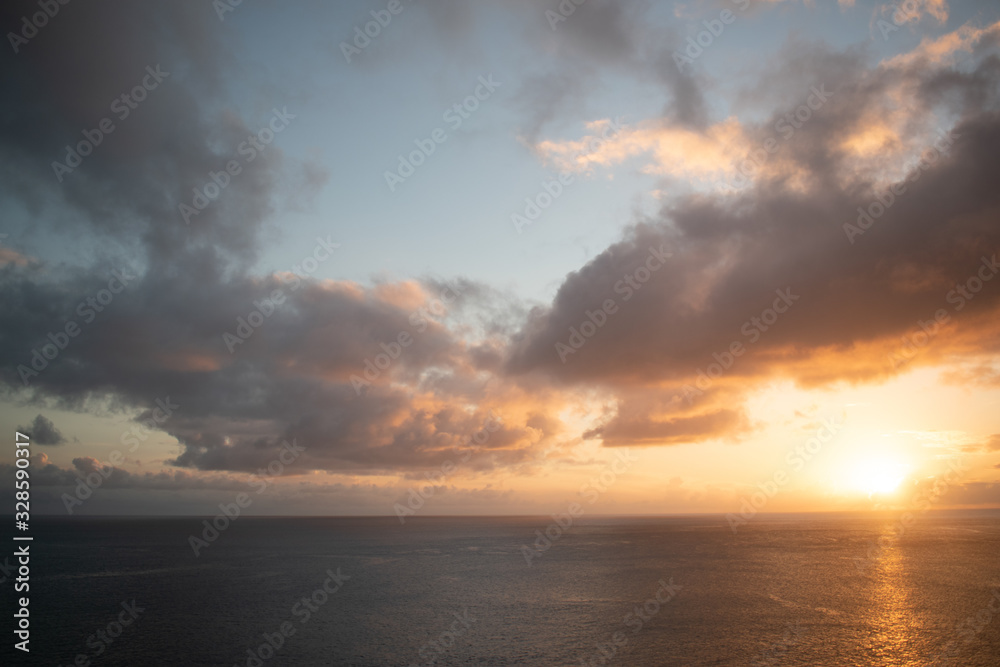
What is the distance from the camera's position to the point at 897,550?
117750mm

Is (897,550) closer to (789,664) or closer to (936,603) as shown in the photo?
(936,603)

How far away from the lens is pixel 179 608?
60812 millimetres

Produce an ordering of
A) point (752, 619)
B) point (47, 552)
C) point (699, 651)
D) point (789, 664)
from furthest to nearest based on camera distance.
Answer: point (47, 552) → point (752, 619) → point (699, 651) → point (789, 664)

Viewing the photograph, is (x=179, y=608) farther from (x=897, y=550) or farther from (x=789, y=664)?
(x=897, y=550)

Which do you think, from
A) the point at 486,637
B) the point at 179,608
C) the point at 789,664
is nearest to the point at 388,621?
the point at 486,637

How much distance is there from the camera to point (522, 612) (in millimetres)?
57375

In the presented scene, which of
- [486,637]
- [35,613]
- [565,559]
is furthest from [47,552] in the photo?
[486,637]

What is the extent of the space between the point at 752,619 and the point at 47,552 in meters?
152

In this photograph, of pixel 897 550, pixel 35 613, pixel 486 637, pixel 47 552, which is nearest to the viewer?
pixel 486 637

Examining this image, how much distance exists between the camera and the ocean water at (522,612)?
4319 centimetres

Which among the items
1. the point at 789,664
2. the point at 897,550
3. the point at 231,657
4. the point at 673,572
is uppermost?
the point at 231,657

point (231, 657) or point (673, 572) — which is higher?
point (231, 657)

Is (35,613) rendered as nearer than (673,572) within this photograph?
Yes

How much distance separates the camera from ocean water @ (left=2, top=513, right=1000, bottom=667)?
43188mm
